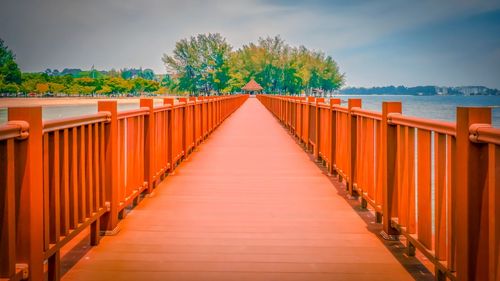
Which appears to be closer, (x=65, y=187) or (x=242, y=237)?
(x=65, y=187)

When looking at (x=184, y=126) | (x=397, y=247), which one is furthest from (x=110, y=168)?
(x=184, y=126)

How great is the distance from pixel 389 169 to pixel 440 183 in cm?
128

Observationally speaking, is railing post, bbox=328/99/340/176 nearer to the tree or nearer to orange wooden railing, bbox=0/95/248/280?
orange wooden railing, bbox=0/95/248/280

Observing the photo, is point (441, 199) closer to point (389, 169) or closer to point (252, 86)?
point (389, 169)

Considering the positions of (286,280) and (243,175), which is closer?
(286,280)

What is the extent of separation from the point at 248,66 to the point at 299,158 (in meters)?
127

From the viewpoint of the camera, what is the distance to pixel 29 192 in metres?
3.00

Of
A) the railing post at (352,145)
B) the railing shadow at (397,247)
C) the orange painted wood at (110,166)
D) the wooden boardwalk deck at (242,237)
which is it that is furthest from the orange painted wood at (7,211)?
the railing post at (352,145)

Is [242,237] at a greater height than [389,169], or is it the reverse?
[389,169]

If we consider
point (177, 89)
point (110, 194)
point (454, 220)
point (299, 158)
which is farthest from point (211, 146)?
point (177, 89)

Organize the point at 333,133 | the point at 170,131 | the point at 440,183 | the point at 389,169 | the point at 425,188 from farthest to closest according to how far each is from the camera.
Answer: the point at 170,131, the point at 333,133, the point at 389,169, the point at 425,188, the point at 440,183

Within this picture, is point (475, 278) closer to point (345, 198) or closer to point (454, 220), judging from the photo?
point (454, 220)

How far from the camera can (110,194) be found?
483 centimetres

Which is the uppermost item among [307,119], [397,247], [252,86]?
[252,86]
